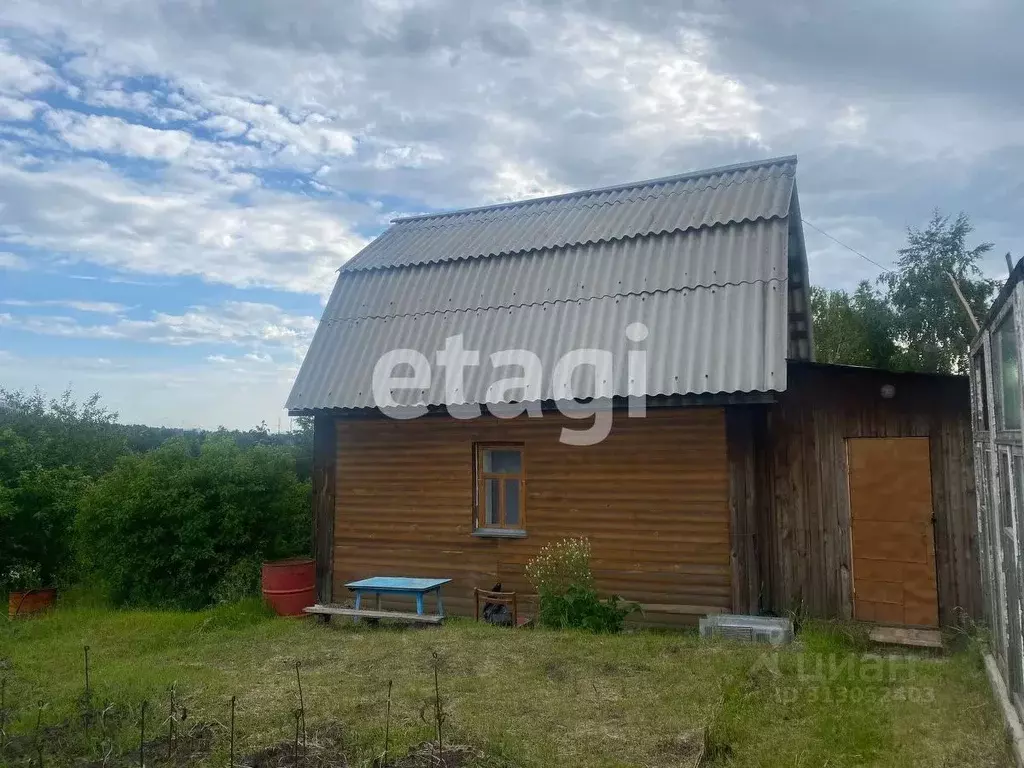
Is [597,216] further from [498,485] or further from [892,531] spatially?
[892,531]

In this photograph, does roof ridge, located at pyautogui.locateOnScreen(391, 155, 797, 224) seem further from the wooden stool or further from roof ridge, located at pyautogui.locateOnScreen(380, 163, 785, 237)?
the wooden stool

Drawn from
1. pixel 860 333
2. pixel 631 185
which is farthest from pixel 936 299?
pixel 631 185

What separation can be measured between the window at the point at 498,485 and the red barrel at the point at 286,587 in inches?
105

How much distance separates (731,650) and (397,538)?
5.02 metres

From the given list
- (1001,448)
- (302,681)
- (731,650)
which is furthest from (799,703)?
(302,681)

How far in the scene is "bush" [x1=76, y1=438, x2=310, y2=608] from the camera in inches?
462

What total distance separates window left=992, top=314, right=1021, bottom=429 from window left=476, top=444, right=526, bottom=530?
19.7 feet

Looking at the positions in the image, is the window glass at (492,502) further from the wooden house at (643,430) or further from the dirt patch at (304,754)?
the dirt patch at (304,754)

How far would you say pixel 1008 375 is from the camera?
518 cm

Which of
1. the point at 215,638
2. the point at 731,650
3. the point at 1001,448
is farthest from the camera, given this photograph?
the point at 215,638

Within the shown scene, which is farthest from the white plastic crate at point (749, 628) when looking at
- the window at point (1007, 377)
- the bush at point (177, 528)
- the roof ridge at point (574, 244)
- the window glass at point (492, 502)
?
the bush at point (177, 528)

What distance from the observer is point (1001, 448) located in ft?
17.9

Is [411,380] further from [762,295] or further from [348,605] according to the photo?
[762,295]

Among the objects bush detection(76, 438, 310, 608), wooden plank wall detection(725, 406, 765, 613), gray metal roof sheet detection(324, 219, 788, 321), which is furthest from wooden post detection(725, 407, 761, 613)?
bush detection(76, 438, 310, 608)
